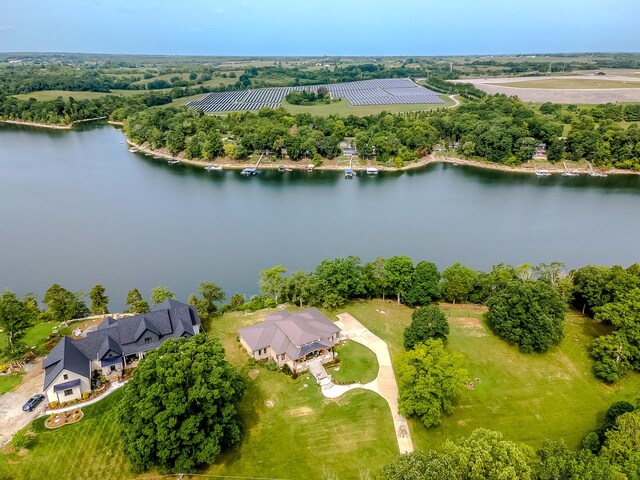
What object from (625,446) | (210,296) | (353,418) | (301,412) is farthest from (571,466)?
(210,296)

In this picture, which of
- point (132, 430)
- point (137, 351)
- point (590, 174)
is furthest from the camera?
point (590, 174)

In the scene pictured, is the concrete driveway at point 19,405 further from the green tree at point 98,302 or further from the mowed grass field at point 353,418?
the green tree at point 98,302

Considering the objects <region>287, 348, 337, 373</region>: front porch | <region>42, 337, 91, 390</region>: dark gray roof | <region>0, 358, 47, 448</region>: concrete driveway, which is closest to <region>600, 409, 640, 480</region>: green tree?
<region>287, 348, 337, 373</region>: front porch

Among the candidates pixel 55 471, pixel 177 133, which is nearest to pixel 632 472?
pixel 55 471

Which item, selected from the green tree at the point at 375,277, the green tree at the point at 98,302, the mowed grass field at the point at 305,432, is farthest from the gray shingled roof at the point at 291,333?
the green tree at the point at 98,302

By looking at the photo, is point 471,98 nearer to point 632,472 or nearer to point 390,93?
point 390,93

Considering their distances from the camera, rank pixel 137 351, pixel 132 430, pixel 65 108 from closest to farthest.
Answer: pixel 132 430
pixel 137 351
pixel 65 108

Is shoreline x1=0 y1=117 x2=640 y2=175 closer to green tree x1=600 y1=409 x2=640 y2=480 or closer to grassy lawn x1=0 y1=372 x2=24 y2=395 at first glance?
grassy lawn x1=0 y1=372 x2=24 y2=395

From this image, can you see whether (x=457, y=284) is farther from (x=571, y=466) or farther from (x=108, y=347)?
(x=108, y=347)
